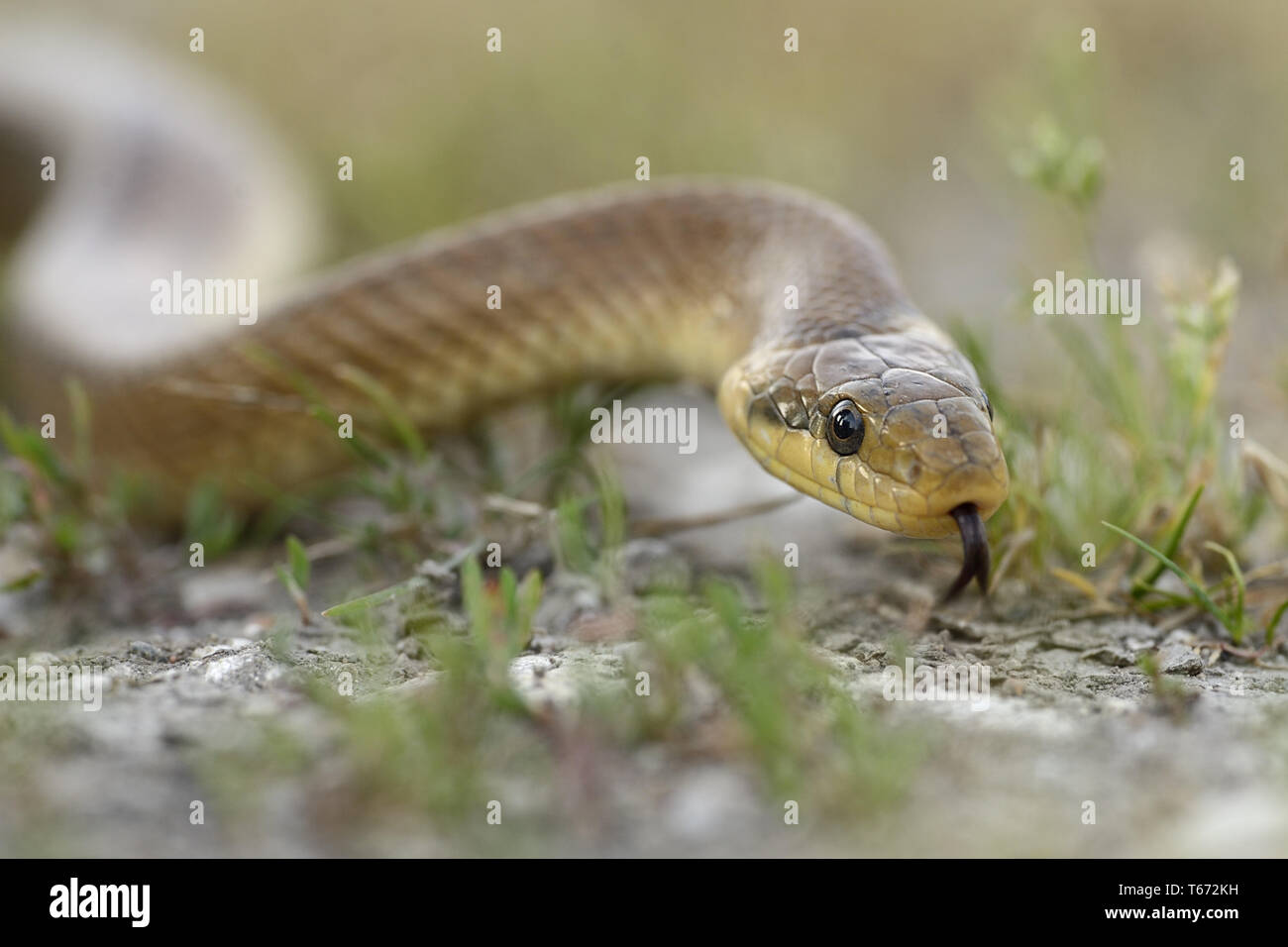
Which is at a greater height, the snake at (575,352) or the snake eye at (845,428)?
the snake at (575,352)

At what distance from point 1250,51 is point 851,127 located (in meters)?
2.78

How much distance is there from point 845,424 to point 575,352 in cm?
146

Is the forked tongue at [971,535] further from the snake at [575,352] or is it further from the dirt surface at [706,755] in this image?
the dirt surface at [706,755]

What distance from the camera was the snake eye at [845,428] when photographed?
10.3 ft

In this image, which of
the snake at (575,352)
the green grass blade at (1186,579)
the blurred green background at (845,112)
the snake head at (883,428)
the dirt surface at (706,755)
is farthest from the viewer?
the blurred green background at (845,112)

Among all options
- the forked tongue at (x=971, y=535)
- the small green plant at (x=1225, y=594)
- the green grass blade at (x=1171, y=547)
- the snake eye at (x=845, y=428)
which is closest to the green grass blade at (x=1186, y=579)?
the small green plant at (x=1225, y=594)

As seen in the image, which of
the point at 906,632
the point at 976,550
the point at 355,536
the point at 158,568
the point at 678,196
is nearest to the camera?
the point at 976,550

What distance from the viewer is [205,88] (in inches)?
322

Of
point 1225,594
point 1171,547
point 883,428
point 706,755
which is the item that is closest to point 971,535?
point 883,428

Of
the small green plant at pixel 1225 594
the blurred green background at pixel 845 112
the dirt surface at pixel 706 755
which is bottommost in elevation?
the dirt surface at pixel 706 755
